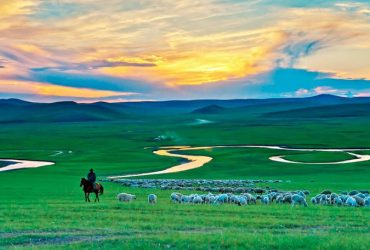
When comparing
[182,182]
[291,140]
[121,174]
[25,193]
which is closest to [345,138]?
[291,140]

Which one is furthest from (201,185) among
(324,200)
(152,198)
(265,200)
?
(324,200)

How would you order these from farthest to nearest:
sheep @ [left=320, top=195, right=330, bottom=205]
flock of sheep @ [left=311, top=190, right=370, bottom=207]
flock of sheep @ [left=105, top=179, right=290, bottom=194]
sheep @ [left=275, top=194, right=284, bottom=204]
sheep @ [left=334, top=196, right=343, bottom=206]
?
flock of sheep @ [left=105, top=179, right=290, bottom=194], sheep @ [left=275, top=194, right=284, bottom=204], sheep @ [left=320, top=195, right=330, bottom=205], sheep @ [left=334, top=196, right=343, bottom=206], flock of sheep @ [left=311, top=190, right=370, bottom=207]

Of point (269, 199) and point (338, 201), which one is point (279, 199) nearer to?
point (269, 199)

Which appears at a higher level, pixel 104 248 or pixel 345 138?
pixel 345 138

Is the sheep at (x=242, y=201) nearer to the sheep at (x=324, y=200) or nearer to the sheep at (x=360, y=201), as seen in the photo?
the sheep at (x=324, y=200)

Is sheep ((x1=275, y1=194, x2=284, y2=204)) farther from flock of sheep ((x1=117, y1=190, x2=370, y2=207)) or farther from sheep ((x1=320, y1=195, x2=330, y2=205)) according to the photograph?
sheep ((x1=320, y1=195, x2=330, y2=205))

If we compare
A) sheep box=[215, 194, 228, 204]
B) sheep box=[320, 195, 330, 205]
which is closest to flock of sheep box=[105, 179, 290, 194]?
sheep box=[215, 194, 228, 204]

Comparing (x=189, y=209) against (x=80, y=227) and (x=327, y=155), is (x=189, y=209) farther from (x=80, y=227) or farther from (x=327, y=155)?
(x=327, y=155)

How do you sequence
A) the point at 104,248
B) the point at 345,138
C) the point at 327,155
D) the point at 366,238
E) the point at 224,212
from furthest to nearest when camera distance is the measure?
1. the point at 345,138
2. the point at 327,155
3. the point at 224,212
4. the point at 366,238
5. the point at 104,248

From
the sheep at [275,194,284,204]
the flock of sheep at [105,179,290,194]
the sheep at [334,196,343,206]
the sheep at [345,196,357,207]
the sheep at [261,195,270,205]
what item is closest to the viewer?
the sheep at [345,196,357,207]

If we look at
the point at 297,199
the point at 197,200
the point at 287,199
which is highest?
the point at 297,199

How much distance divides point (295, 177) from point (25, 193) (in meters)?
30.1

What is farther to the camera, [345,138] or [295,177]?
[345,138]

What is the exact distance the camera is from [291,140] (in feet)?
432
